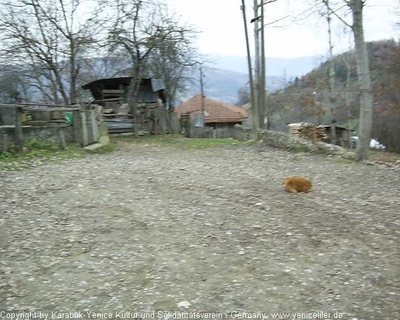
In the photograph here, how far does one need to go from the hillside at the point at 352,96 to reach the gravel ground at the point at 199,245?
1580 cm

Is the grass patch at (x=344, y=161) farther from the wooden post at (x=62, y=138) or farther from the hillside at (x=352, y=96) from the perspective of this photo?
the hillside at (x=352, y=96)

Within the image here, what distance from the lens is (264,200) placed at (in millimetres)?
6816

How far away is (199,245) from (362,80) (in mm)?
7928

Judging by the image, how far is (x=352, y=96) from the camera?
3769 centimetres

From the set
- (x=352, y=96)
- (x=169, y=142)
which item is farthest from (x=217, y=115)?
(x=169, y=142)

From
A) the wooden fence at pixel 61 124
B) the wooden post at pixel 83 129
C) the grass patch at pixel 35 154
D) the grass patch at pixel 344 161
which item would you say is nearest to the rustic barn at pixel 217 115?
the wooden fence at pixel 61 124

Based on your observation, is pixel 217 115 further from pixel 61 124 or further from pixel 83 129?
pixel 61 124

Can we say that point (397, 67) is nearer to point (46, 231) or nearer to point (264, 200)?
point (264, 200)

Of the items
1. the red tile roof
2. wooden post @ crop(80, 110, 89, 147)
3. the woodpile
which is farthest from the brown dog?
the red tile roof

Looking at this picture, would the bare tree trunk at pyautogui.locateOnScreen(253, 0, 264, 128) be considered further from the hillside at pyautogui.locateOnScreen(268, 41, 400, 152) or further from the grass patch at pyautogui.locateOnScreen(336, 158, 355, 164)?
the grass patch at pyautogui.locateOnScreen(336, 158, 355, 164)

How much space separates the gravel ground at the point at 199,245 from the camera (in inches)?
137

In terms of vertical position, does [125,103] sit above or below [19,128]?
above

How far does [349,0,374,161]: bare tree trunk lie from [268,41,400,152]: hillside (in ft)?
36.1

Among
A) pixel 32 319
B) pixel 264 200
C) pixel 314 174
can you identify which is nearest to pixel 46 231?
pixel 32 319
